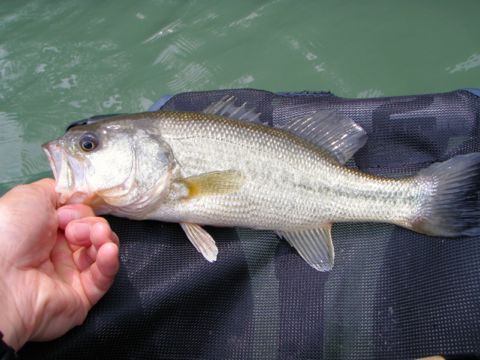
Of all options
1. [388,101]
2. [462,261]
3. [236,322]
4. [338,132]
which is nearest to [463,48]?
[388,101]

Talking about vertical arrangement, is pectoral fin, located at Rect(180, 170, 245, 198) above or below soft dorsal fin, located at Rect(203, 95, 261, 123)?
below

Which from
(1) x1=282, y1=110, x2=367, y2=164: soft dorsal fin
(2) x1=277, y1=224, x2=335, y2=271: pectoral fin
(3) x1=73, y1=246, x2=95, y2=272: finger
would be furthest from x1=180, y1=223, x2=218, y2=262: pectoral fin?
(1) x1=282, y1=110, x2=367, y2=164: soft dorsal fin

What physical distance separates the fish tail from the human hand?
5.45 ft

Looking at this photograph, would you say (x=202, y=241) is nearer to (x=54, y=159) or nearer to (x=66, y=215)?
(x=66, y=215)

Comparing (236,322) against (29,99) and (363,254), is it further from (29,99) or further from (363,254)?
(29,99)

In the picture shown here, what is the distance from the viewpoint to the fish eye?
2.36 meters

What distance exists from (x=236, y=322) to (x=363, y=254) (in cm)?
82

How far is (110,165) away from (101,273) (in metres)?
0.60

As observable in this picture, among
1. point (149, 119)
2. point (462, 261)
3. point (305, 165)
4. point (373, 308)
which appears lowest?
point (373, 308)

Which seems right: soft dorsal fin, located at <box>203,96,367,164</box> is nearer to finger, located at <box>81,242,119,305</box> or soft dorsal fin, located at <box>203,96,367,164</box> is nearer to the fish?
the fish

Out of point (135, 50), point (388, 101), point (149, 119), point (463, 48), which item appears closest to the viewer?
point (149, 119)

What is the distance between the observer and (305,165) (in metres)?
2.49

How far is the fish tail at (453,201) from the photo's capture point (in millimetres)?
2367

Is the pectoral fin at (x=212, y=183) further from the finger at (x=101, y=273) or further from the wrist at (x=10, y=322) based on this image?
the wrist at (x=10, y=322)
